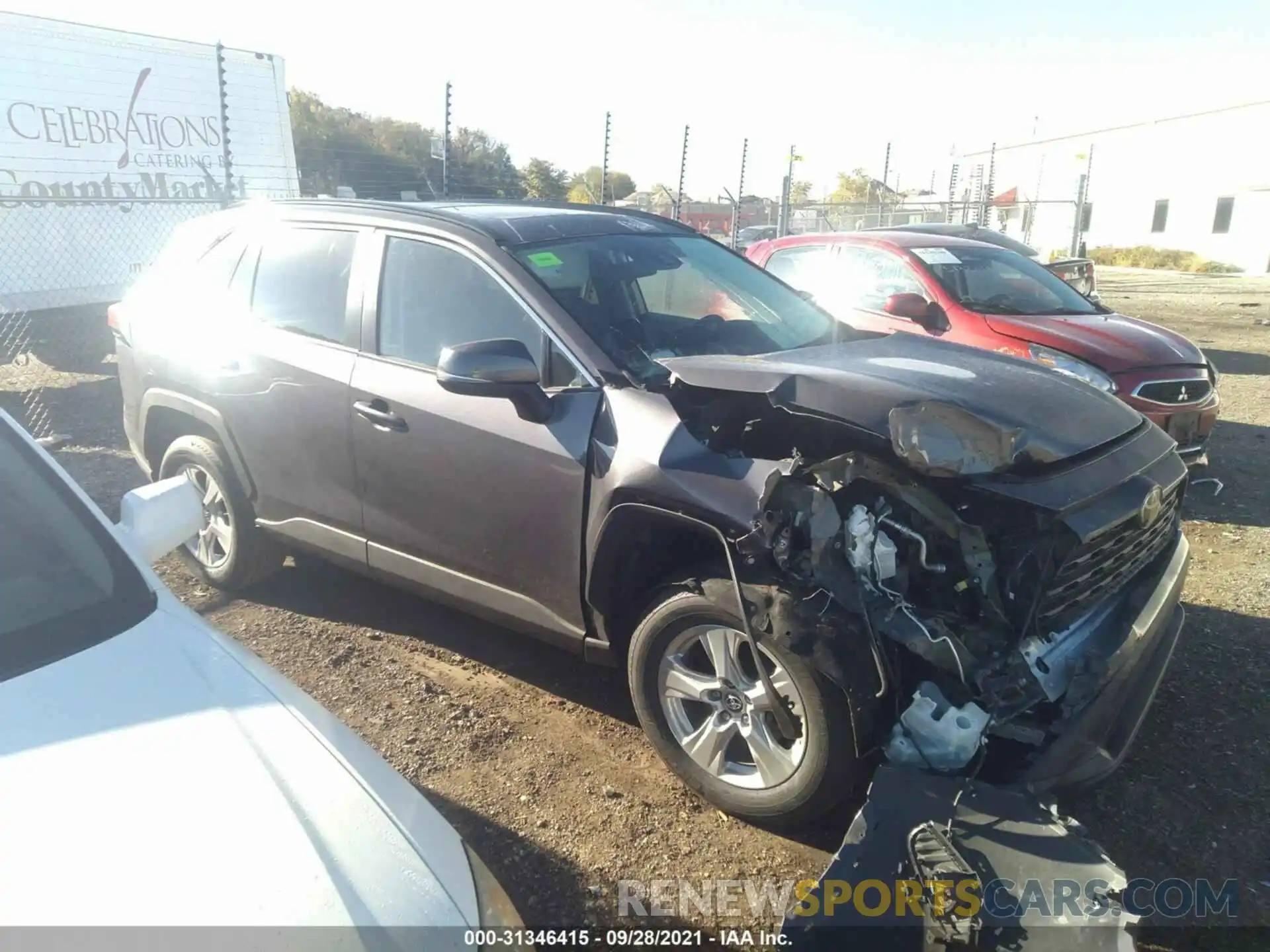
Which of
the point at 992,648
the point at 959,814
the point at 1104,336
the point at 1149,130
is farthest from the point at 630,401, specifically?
the point at 1149,130

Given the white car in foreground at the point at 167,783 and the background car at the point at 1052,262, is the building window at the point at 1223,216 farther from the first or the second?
the white car in foreground at the point at 167,783

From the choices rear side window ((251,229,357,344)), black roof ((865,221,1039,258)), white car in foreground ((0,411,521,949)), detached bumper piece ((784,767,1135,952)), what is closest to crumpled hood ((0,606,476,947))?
white car in foreground ((0,411,521,949))

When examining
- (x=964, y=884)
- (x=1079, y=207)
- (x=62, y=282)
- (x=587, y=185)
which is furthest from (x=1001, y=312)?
(x=587, y=185)

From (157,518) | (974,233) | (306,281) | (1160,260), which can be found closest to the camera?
(157,518)

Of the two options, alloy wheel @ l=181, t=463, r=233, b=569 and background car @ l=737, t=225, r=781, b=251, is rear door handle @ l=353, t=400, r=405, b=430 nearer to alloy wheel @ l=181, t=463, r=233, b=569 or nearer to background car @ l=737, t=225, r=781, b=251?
alloy wheel @ l=181, t=463, r=233, b=569

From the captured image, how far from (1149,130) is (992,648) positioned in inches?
1592

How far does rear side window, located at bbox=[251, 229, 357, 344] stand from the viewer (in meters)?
3.88

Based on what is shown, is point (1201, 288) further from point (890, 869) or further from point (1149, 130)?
point (890, 869)

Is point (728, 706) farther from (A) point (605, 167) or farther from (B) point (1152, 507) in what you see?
(A) point (605, 167)

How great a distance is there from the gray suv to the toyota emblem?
18 millimetres

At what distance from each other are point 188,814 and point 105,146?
1078 centimetres

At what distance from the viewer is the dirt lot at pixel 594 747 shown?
2.74 m

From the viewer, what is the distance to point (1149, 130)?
35.2m

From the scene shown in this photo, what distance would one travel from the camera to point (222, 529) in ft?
14.8
